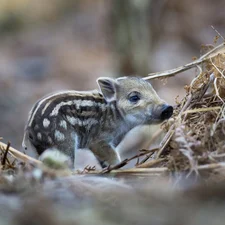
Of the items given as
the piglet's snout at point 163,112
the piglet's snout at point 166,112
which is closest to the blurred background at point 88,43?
the piglet's snout at point 163,112

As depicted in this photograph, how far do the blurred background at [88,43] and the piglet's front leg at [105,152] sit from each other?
5715 mm

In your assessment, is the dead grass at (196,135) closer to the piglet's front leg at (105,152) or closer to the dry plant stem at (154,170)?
the dry plant stem at (154,170)

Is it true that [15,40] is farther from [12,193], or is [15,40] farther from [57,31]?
[12,193]

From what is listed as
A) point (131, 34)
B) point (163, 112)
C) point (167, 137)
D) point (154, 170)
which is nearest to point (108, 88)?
point (163, 112)

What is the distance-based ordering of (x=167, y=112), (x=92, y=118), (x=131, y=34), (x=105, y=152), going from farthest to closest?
(x=131, y=34) < (x=105, y=152) < (x=92, y=118) < (x=167, y=112)

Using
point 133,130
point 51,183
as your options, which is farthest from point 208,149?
point 133,130

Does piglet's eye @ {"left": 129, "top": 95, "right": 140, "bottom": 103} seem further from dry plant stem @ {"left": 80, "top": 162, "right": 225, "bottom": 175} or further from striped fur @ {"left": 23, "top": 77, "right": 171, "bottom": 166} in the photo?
dry plant stem @ {"left": 80, "top": 162, "right": 225, "bottom": 175}

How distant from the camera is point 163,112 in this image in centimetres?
640

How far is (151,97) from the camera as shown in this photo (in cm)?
682

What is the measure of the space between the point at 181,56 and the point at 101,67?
2157mm

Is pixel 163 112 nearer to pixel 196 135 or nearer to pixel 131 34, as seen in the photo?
pixel 196 135

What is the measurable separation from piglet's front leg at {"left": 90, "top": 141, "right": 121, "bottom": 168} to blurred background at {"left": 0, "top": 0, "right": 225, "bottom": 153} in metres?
5.72

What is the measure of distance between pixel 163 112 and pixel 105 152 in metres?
0.81

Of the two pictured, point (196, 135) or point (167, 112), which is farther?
point (167, 112)
